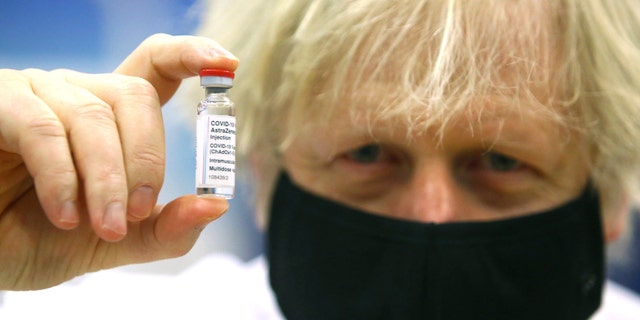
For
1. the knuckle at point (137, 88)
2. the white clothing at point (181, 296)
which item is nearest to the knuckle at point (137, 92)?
the knuckle at point (137, 88)

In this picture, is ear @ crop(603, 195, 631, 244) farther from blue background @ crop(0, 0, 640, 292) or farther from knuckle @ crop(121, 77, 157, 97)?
knuckle @ crop(121, 77, 157, 97)

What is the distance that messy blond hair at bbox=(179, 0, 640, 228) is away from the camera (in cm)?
148

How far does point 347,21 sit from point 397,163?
1.27 ft

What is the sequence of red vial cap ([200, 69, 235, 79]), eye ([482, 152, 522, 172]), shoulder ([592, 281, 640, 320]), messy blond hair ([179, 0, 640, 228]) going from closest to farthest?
red vial cap ([200, 69, 235, 79]), messy blond hair ([179, 0, 640, 228]), eye ([482, 152, 522, 172]), shoulder ([592, 281, 640, 320])

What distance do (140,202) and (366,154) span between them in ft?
2.80

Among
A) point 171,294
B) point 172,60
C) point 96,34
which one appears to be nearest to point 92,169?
point 172,60

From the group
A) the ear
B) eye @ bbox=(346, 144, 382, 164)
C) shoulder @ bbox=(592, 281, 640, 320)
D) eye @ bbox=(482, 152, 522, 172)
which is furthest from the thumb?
shoulder @ bbox=(592, 281, 640, 320)

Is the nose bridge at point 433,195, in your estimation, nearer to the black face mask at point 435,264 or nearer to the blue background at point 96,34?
the black face mask at point 435,264

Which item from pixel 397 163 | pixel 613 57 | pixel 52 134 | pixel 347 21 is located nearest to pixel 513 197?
pixel 397 163

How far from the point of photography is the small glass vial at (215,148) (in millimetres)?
965

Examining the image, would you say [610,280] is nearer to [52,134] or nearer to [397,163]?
[397,163]

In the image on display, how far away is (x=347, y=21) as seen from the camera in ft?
4.99

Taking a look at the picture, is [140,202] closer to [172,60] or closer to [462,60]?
[172,60]

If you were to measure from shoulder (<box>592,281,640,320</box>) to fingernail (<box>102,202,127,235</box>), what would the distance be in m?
2.07
